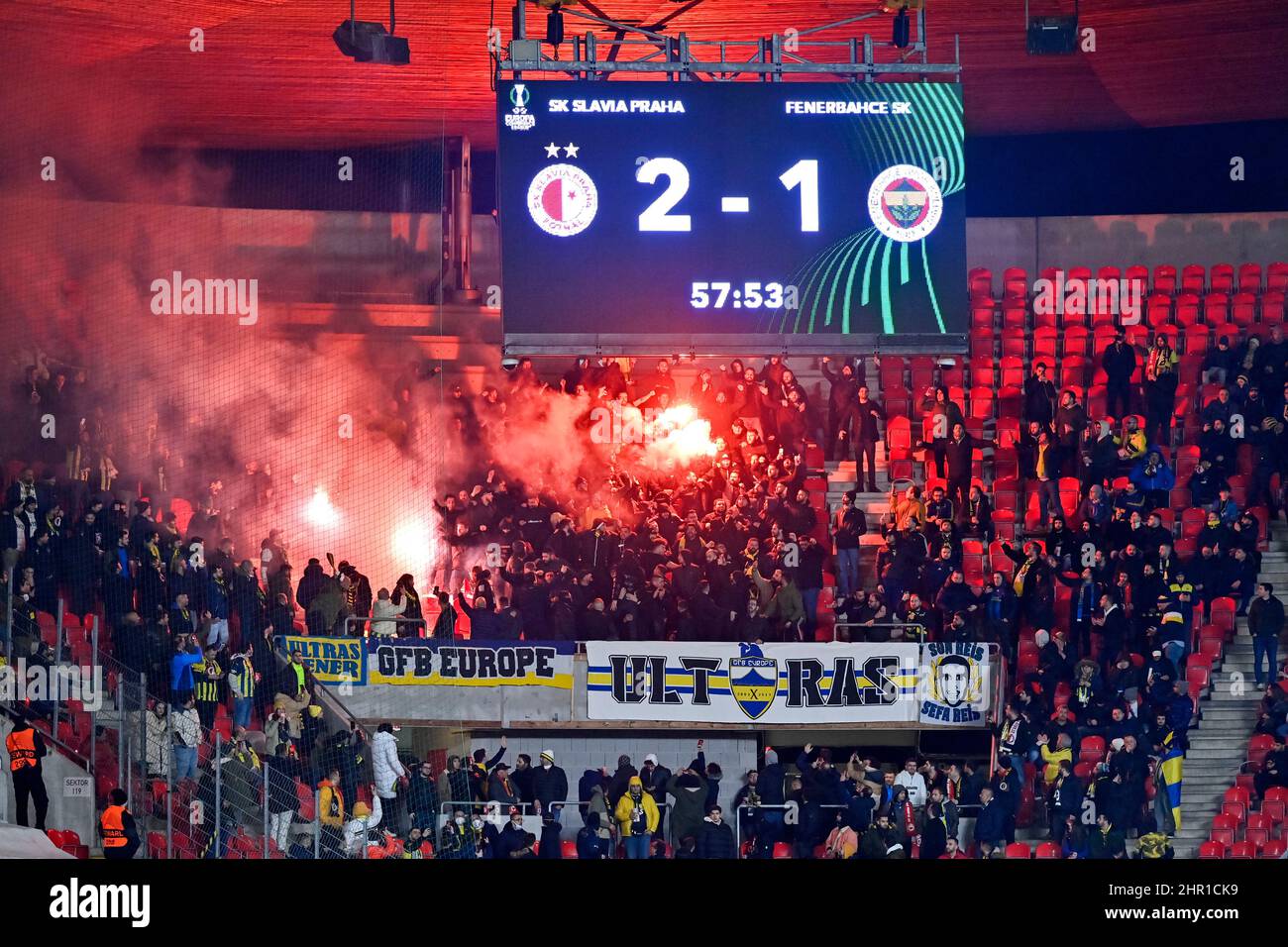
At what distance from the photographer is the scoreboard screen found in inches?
566

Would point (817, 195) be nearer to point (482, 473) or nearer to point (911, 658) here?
point (911, 658)

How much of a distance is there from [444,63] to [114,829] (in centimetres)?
801

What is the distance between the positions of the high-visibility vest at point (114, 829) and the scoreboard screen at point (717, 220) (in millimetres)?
4072

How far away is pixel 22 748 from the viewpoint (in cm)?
1400

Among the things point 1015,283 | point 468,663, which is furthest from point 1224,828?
point 1015,283

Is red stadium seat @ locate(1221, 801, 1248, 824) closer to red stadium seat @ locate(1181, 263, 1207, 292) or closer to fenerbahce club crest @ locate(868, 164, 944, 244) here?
fenerbahce club crest @ locate(868, 164, 944, 244)

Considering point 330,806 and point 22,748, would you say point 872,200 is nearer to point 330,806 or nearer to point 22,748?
point 330,806

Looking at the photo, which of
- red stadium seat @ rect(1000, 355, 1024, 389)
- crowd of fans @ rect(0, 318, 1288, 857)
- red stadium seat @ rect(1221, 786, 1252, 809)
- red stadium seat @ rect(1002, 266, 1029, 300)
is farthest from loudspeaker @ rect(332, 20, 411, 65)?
red stadium seat @ rect(1221, 786, 1252, 809)

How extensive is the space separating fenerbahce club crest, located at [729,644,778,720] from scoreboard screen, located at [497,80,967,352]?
267cm

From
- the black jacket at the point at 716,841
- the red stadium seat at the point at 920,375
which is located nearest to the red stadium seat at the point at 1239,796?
the black jacket at the point at 716,841

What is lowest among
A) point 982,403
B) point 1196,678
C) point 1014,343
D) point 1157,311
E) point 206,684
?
point 1196,678

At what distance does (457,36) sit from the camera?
18000 mm

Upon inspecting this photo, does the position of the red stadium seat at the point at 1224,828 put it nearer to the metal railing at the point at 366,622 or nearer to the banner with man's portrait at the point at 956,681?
the banner with man's portrait at the point at 956,681
